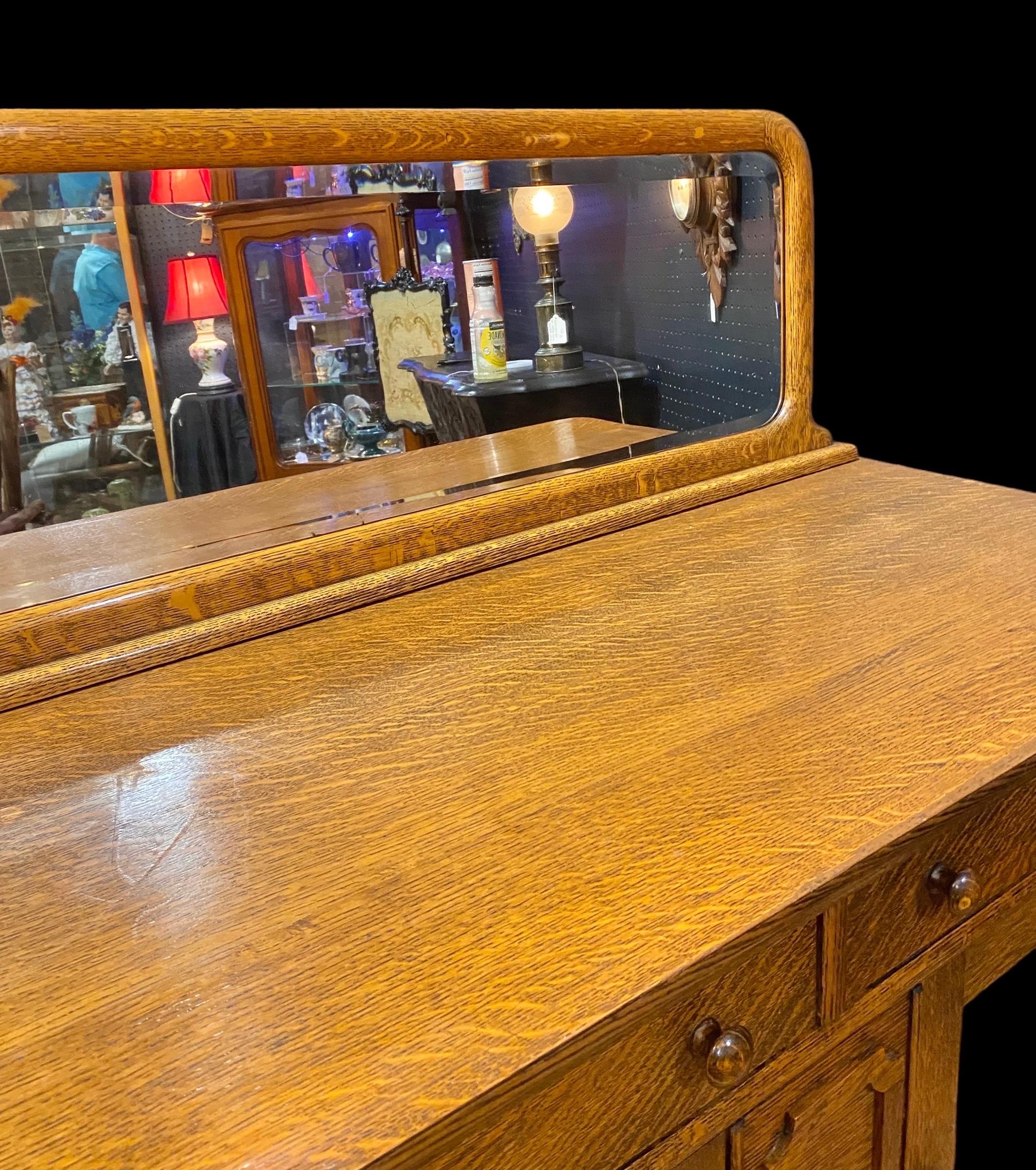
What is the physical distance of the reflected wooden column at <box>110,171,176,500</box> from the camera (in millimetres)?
902

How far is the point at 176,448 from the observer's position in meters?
0.96

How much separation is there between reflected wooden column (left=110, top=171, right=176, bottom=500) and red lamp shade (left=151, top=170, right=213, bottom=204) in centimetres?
3

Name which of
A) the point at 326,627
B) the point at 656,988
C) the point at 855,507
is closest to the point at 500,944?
the point at 656,988

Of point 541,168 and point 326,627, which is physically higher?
point 541,168

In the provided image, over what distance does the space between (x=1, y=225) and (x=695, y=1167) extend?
88cm

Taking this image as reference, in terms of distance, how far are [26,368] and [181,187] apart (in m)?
0.21

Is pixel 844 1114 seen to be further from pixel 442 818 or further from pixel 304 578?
pixel 304 578

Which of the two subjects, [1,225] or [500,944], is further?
[1,225]

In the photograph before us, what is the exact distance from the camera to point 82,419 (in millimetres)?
914

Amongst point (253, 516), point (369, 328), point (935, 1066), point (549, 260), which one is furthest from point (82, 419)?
point (935, 1066)

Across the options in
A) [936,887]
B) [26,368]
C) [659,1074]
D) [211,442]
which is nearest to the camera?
[659,1074]

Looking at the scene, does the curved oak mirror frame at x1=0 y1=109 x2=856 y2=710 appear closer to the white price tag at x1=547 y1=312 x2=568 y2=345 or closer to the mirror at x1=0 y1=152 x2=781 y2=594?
the mirror at x1=0 y1=152 x2=781 y2=594

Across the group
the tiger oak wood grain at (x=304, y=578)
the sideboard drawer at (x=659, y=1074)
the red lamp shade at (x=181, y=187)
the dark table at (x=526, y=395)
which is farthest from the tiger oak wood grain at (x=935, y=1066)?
the red lamp shade at (x=181, y=187)

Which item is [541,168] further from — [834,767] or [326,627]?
[834,767]
